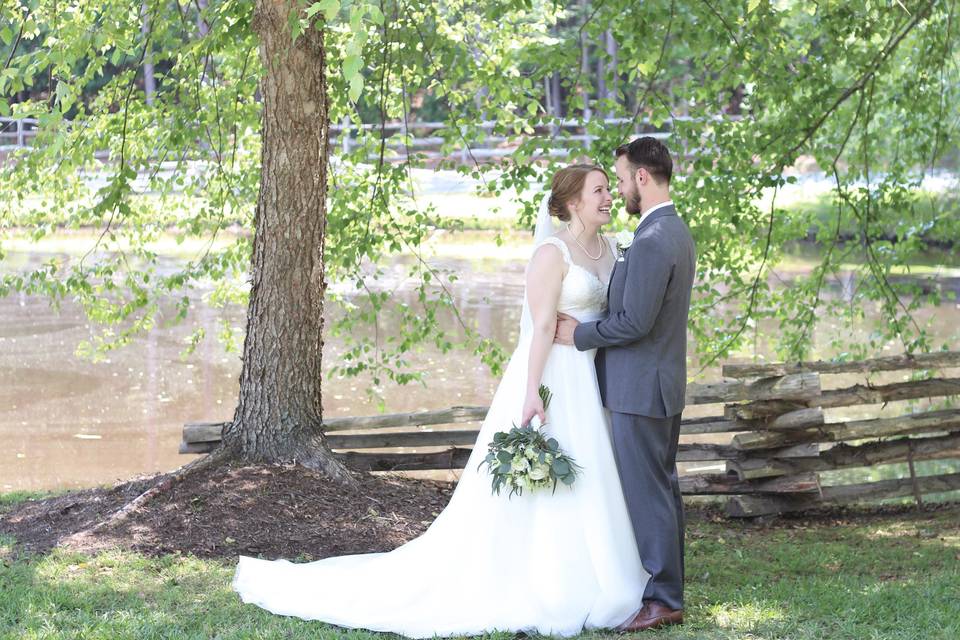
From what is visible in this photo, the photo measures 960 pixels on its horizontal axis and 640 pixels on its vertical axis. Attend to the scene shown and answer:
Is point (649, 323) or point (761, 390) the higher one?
point (649, 323)

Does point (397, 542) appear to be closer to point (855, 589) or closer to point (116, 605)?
point (116, 605)

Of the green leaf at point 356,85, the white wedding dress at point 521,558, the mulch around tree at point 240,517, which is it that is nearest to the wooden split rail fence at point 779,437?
the mulch around tree at point 240,517

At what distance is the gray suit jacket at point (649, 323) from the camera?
446 centimetres

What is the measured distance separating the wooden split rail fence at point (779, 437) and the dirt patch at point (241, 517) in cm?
79

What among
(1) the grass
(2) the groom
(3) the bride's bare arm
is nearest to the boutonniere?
(2) the groom

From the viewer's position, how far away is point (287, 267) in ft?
21.4

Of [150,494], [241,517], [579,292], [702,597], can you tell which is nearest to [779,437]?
[702,597]

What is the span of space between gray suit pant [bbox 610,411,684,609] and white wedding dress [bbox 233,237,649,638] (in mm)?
82

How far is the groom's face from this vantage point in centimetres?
461

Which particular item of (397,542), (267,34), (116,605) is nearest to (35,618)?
(116,605)

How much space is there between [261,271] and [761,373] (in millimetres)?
3329

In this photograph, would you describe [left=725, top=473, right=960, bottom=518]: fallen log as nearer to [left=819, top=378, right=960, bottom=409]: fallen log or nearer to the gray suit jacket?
[left=819, top=378, right=960, bottom=409]: fallen log

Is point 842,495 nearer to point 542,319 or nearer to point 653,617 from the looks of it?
point 653,617

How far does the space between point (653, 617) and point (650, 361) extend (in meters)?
1.08
